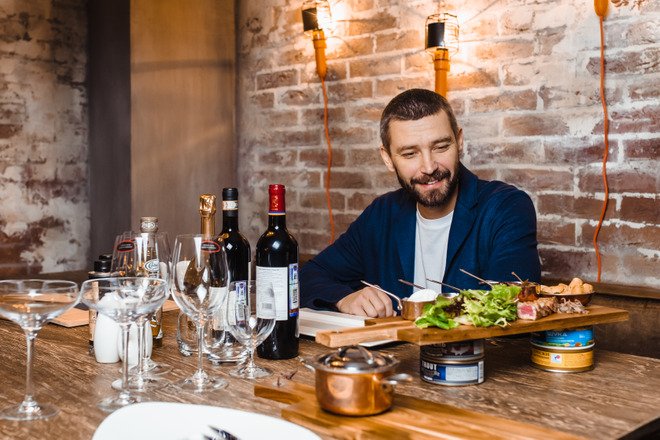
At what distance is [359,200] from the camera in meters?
3.12

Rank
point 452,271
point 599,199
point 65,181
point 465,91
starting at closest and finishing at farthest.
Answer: point 452,271
point 599,199
point 465,91
point 65,181

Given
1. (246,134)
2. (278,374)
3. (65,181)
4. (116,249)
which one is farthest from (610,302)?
(65,181)

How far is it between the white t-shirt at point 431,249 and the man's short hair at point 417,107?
276 millimetres

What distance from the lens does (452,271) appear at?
2242 millimetres

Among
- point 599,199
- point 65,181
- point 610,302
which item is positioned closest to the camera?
point 610,302

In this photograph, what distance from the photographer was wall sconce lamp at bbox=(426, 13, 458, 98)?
268cm

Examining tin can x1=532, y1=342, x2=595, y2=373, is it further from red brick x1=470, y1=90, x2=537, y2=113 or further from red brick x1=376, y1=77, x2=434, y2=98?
red brick x1=376, y1=77, x2=434, y2=98

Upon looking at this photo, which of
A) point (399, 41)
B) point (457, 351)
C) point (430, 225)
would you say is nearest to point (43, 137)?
point (399, 41)

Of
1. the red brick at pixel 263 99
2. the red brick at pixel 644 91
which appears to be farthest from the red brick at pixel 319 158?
the red brick at pixel 644 91

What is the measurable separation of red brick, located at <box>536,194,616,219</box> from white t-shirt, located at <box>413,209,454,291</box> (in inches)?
15.3

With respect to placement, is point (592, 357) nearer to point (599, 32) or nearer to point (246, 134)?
point (599, 32)

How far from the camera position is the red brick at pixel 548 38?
2469mm

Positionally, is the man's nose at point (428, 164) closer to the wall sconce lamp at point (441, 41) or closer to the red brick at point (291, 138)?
the wall sconce lamp at point (441, 41)

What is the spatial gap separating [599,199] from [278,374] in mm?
1462
